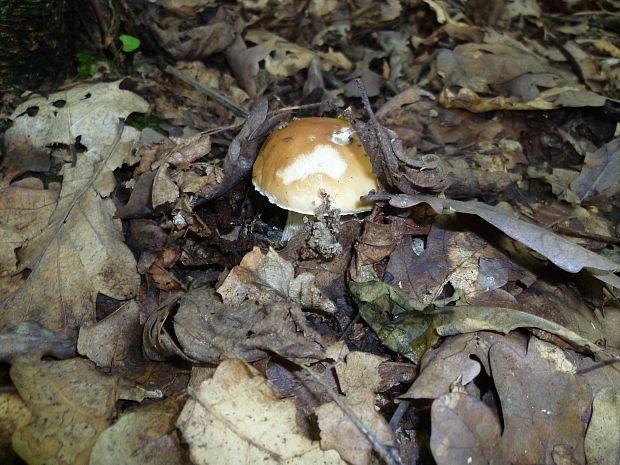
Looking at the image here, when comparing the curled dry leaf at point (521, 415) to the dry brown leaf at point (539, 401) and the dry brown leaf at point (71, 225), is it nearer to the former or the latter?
A: the dry brown leaf at point (539, 401)

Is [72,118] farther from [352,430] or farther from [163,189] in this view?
[352,430]

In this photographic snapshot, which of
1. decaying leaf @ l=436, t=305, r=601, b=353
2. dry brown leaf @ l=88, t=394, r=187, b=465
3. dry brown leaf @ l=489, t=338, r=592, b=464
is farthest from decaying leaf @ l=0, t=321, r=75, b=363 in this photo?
dry brown leaf @ l=489, t=338, r=592, b=464

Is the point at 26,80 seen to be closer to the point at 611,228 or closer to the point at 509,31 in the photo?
the point at 611,228

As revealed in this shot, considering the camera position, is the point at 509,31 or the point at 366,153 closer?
the point at 366,153

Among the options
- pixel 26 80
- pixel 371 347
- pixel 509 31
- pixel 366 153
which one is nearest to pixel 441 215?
pixel 366 153

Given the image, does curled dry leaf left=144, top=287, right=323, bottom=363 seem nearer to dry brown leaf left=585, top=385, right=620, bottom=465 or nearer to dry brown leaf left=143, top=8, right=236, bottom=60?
dry brown leaf left=585, top=385, right=620, bottom=465

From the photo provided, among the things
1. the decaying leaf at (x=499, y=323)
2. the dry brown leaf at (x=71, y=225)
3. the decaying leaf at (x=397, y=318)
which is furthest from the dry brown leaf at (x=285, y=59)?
the decaying leaf at (x=499, y=323)

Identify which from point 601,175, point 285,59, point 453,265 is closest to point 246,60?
point 285,59
